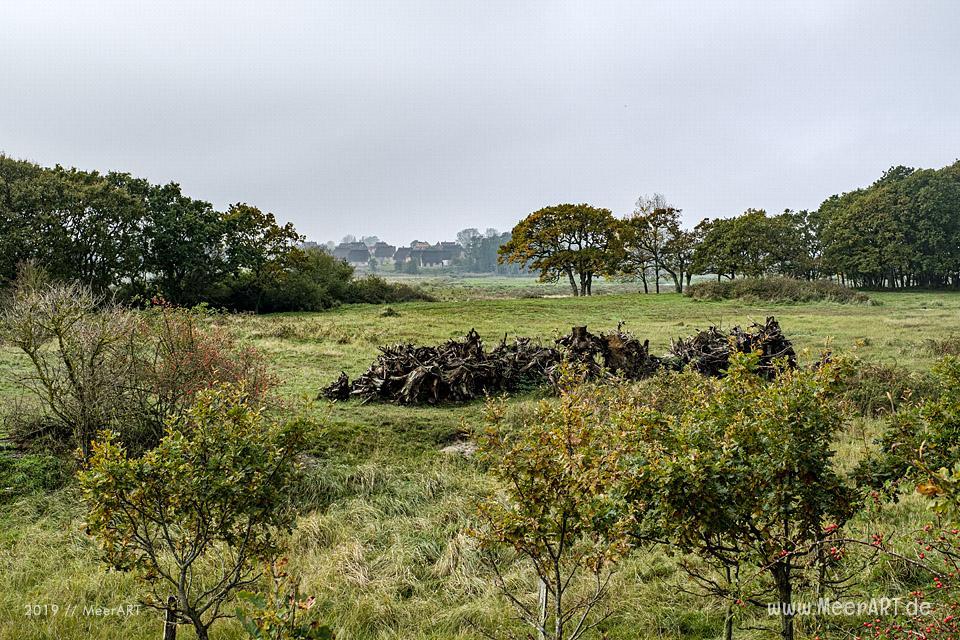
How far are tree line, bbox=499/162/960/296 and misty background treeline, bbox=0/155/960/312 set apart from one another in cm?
12

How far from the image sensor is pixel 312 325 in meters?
21.9

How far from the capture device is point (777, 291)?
110 ft

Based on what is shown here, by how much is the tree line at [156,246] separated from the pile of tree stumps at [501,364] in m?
16.7

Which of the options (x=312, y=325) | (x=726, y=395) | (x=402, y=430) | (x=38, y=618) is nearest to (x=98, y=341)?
(x=38, y=618)

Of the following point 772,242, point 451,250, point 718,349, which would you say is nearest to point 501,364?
point 718,349

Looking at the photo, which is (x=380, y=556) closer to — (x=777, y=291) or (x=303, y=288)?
(x=303, y=288)

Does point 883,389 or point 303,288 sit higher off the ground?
point 303,288

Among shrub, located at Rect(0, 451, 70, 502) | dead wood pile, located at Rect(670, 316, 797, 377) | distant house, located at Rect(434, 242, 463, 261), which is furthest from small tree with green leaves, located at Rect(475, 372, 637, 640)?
distant house, located at Rect(434, 242, 463, 261)

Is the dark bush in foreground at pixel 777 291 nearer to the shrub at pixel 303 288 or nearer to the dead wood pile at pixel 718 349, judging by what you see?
the dead wood pile at pixel 718 349

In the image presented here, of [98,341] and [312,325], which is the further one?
[312,325]

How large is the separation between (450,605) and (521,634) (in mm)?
755

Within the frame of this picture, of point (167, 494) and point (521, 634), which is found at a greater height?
point (167, 494)

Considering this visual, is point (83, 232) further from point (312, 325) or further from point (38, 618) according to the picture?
point (38, 618)

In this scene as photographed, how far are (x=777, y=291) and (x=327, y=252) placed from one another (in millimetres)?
33949
